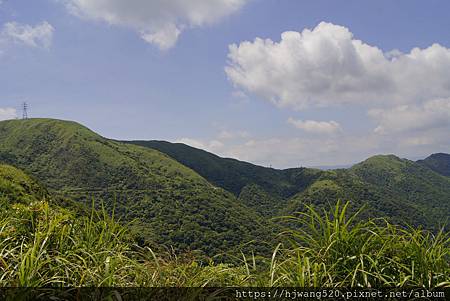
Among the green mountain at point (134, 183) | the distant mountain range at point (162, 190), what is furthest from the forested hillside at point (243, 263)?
the green mountain at point (134, 183)

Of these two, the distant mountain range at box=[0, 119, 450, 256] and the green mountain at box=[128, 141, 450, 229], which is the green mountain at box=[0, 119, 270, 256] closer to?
the distant mountain range at box=[0, 119, 450, 256]

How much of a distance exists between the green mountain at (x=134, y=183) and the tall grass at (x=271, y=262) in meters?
67.5

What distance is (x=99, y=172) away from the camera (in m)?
121

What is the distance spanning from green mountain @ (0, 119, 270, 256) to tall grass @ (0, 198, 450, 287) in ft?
221

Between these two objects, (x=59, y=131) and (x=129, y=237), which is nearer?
(x=129, y=237)

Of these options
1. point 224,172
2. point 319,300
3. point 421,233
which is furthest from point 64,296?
point 224,172

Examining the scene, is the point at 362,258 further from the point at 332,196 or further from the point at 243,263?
the point at 332,196

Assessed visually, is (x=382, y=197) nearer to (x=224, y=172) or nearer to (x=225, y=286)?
(x=224, y=172)

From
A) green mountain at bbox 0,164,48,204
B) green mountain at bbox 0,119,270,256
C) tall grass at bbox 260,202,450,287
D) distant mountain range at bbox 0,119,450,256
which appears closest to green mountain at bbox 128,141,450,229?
distant mountain range at bbox 0,119,450,256

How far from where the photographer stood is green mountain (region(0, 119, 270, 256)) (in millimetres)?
83681

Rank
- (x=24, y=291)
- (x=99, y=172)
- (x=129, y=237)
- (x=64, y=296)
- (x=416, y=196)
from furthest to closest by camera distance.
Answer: (x=416, y=196) < (x=99, y=172) < (x=129, y=237) < (x=64, y=296) < (x=24, y=291)

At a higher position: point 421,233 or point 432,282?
point 421,233

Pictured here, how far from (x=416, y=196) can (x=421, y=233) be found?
717ft

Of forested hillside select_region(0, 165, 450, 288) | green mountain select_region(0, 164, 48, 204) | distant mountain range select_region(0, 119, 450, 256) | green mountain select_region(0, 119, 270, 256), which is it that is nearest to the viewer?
forested hillside select_region(0, 165, 450, 288)
